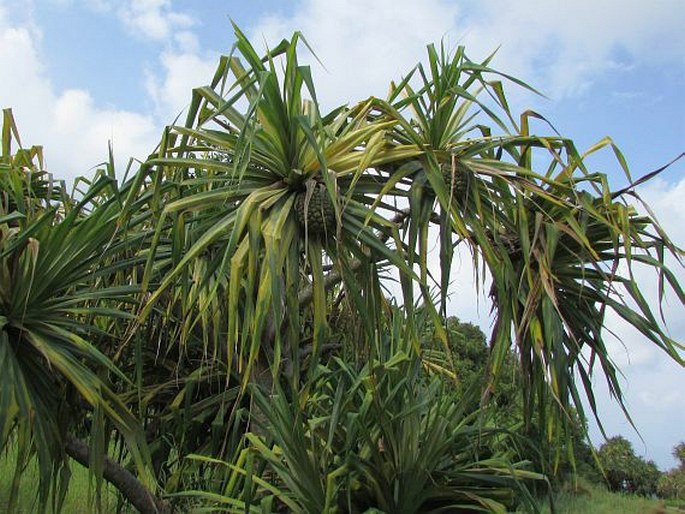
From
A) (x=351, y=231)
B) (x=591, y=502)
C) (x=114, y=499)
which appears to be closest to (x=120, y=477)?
(x=351, y=231)

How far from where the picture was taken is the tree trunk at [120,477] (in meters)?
4.08

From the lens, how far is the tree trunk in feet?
13.4

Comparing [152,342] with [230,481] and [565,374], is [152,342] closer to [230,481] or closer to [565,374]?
[230,481]

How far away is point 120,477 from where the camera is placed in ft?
13.4

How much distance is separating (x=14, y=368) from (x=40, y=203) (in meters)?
1.39

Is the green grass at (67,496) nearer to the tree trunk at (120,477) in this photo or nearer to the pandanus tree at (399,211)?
the tree trunk at (120,477)

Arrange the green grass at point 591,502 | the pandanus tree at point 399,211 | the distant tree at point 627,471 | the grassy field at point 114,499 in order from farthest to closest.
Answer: the distant tree at point 627,471
the green grass at point 591,502
the grassy field at point 114,499
the pandanus tree at point 399,211

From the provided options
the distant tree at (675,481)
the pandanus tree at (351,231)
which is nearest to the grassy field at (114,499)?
the distant tree at (675,481)

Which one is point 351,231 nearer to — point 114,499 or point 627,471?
point 114,499

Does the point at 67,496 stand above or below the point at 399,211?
below

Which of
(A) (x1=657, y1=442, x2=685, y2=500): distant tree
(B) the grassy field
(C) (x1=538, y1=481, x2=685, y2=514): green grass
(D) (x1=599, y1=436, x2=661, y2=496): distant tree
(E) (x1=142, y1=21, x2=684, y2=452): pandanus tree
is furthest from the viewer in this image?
(D) (x1=599, y1=436, x2=661, y2=496): distant tree

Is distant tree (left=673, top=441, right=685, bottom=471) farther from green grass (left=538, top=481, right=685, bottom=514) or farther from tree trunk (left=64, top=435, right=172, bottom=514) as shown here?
tree trunk (left=64, top=435, right=172, bottom=514)

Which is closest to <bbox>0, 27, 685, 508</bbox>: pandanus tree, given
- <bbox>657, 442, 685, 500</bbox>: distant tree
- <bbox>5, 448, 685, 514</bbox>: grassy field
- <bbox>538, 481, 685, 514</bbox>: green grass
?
<bbox>5, 448, 685, 514</bbox>: grassy field

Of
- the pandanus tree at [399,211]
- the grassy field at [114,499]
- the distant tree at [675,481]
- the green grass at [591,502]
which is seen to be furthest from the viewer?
the distant tree at [675,481]
